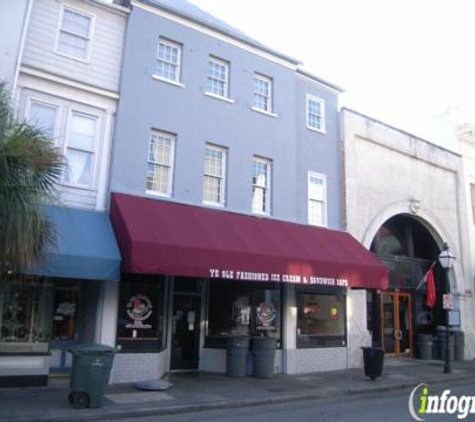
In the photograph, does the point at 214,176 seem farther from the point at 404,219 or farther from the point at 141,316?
the point at 404,219

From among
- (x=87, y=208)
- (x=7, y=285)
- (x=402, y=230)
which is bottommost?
(x=7, y=285)

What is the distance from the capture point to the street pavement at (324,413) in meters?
9.95

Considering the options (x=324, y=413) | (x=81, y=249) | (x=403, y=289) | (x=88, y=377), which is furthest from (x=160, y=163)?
(x=403, y=289)

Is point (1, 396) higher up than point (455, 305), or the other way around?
point (455, 305)

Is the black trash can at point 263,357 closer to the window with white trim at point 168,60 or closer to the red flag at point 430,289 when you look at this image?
the window with white trim at point 168,60

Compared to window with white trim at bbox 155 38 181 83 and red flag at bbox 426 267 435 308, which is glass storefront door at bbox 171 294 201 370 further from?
red flag at bbox 426 267 435 308

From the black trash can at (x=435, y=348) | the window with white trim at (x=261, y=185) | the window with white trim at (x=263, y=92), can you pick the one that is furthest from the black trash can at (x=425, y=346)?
the window with white trim at (x=263, y=92)

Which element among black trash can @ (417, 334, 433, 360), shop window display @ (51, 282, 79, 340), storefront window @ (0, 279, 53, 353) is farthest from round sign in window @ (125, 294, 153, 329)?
black trash can @ (417, 334, 433, 360)

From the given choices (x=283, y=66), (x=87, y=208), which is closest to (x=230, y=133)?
(x=283, y=66)

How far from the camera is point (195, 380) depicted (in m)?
14.0

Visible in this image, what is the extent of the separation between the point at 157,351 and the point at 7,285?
13.2 ft

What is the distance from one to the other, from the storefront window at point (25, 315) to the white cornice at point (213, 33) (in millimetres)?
8133

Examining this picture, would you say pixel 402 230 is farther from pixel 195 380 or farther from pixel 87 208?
pixel 87 208

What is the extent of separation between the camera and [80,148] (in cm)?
1373
